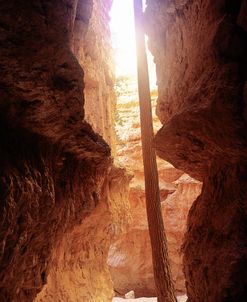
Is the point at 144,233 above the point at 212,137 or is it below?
below

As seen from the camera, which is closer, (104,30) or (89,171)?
(89,171)

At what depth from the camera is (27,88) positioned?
8.93 ft

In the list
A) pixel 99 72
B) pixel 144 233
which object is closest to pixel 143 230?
pixel 144 233

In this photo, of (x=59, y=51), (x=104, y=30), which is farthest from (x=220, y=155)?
(x=104, y=30)

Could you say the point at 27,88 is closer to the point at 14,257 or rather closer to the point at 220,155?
the point at 14,257

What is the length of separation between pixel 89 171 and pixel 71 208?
1.98 ft

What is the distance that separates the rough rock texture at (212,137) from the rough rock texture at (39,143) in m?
1.22

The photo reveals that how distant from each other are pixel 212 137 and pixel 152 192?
4.65 meters

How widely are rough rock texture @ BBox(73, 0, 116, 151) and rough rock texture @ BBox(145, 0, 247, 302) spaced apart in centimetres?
531

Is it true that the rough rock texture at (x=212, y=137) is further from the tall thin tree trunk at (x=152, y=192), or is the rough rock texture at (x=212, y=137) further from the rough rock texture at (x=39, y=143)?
the tall thin tree trunk at (x=152, y=192)

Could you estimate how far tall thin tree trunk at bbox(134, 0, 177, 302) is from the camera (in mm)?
7285

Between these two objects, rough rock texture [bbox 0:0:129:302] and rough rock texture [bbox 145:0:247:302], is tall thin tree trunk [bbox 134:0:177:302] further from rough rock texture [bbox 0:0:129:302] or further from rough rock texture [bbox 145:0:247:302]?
rough rock texture [bbox 0:0:129:302]

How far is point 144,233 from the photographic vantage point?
17.3 meters

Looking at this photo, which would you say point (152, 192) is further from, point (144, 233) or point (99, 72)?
point (144, 233)
